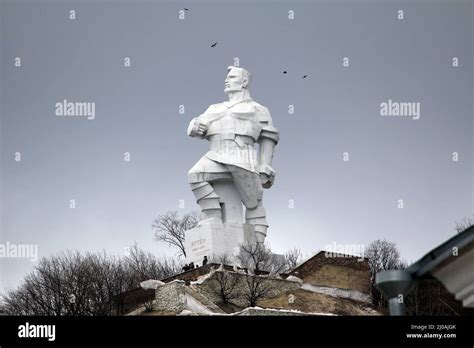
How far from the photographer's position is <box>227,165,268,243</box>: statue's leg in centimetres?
3850

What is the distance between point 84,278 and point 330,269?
10431mm

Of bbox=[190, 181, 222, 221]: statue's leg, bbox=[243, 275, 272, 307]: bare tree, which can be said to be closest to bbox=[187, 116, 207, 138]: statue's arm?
bbox=[190, 181, 222, 221]: statue's leg

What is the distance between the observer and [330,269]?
127ft

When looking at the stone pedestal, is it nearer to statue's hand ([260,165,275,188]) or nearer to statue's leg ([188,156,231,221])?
statue's leg ([188,156,231,221])

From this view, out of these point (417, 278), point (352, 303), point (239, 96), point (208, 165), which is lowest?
point (417, 278)

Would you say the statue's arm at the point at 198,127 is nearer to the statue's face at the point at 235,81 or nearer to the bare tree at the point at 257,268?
the statue's face at the point at 235,81

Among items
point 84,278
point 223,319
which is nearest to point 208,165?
point 84,278

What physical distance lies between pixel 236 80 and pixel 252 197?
4735mm

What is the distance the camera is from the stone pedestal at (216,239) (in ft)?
123

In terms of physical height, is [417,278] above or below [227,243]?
below

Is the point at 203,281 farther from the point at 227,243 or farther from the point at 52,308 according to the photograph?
the point at 52,308

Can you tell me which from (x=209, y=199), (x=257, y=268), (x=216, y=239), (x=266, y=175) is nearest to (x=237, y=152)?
(x=266, y=175)

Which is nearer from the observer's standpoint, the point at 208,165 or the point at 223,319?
the point at 223,319

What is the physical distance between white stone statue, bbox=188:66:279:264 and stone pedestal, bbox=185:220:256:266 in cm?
21
